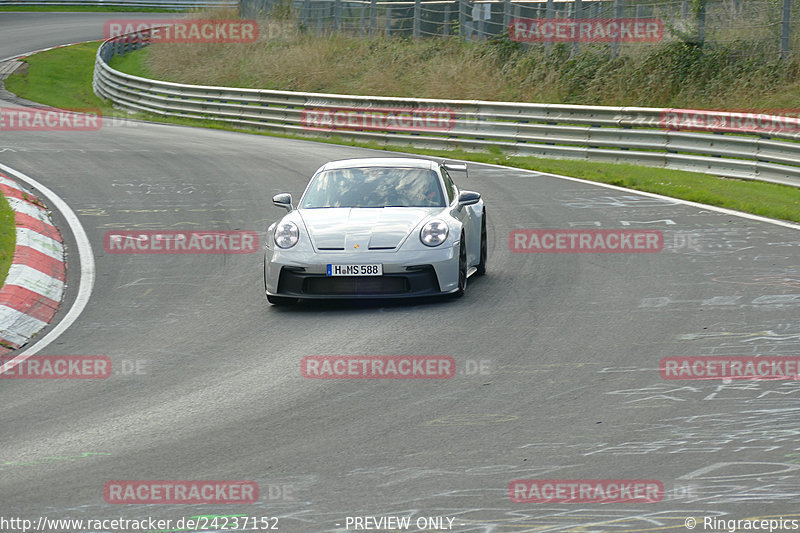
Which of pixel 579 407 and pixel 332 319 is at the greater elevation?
pixel 579 407

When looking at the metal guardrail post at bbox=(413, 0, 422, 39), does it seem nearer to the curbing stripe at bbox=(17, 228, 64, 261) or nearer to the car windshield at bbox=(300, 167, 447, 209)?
the curbing stripe at bbox=(17, 228, 64, 261)

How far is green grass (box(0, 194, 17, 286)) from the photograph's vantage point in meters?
11.6

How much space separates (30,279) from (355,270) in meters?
3.49

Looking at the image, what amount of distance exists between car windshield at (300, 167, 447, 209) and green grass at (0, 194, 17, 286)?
10.4 feet

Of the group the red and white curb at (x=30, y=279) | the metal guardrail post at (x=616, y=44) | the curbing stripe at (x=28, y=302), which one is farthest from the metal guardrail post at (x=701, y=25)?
the curbing stripe at (x=28, y=302)

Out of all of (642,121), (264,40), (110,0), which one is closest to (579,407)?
(642,121)

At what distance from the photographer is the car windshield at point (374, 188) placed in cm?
1151

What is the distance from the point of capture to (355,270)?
10.3 meters

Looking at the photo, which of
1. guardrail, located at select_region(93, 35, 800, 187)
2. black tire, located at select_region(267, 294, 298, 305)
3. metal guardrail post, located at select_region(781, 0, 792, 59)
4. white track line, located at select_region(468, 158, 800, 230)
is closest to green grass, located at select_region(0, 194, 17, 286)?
black tire, located at select_region(267, 294, 298, 305)

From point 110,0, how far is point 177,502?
2363 inches

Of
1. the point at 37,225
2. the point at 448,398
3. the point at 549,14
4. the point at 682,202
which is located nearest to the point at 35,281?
the point at 37,225

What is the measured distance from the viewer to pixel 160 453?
20.7 feet

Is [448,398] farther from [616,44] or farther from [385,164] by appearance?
[616,44]

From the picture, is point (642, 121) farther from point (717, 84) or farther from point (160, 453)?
point (160, 453)
